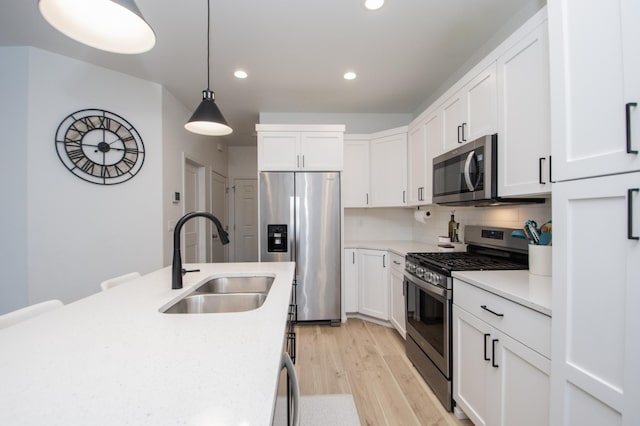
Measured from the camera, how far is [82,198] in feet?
8.64

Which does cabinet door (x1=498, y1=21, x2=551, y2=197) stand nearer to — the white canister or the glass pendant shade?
the white canister

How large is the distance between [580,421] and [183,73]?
11.8ft

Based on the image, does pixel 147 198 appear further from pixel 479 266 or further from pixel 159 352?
pixel 479 266

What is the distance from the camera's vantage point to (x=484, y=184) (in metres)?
1.70

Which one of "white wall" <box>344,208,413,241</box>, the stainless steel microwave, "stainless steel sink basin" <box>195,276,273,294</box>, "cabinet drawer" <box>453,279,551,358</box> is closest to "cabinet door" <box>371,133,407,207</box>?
"white wall" <box>344,208,413,241</box>

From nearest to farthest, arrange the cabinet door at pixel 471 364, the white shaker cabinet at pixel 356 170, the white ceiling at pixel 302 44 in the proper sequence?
the cabinet door at pixel 471 364 < the white ceiling at pixel 302 44 < the white shaker cabinet at pixel 356 170

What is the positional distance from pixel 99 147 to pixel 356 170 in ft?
8.98

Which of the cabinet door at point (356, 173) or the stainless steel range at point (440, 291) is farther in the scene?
the cabinet door at point (356, 173)

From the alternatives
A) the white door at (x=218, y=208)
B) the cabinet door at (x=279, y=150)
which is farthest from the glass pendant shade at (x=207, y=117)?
the white door at (x=218, y=208)

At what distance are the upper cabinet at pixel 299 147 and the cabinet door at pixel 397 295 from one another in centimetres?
123

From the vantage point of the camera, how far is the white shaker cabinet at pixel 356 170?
344 cm

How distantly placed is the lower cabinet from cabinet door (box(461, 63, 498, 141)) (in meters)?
1.03

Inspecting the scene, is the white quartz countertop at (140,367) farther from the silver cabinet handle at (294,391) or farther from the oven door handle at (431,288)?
the oven door handle at (431,288)

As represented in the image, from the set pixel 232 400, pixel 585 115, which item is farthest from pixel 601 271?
pixel 232 400
